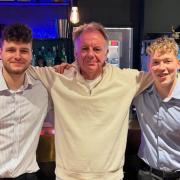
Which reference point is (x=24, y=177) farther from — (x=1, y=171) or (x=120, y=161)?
(x=120, y=161)

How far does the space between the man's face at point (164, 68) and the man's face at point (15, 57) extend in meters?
0.66

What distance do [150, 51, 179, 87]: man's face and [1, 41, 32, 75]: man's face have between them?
2.16 ft

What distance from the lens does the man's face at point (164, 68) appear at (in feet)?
6.10

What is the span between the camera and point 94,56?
1932 mm

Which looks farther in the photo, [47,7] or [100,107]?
[47,7]

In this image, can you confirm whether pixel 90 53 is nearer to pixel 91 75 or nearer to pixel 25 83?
pixel 91 75

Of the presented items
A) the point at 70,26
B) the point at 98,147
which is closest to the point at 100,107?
the point at 98,147

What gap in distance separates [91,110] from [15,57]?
470 mm

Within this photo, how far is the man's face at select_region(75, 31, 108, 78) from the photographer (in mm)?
1938

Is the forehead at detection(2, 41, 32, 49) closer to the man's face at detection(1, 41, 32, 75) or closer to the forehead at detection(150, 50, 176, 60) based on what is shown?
the man's face at detection(1, 41, 32, 75)

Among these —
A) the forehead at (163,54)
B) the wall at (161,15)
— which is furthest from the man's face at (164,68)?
the wall at (161,15)

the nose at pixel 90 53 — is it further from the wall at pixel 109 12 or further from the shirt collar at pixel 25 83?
the wall at pixel 109 12

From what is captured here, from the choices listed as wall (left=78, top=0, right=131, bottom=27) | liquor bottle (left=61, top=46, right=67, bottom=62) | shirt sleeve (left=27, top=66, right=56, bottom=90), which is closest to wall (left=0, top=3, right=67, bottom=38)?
liquor bottle (left=61, top=46, right=67, bottom=62)

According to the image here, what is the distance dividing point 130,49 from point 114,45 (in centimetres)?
26
